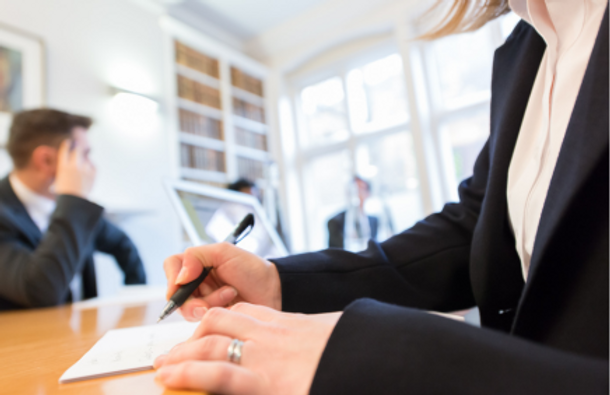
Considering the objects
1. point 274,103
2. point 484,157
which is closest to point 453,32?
point 484,157

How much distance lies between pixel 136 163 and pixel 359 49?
271 centimetres

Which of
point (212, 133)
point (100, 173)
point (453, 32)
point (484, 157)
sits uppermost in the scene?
point (212, 133)

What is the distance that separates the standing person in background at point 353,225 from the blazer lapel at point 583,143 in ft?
3.86

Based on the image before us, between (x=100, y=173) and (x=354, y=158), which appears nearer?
(x=100, y=173)

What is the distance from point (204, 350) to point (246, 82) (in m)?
4.57

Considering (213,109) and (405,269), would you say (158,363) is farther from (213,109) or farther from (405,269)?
(213,109)

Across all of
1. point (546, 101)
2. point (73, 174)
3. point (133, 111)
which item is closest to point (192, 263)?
point (546, 101)

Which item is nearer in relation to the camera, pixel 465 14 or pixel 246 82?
pixel 465 14

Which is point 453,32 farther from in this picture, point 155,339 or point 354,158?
point 354,158

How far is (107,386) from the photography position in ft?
0.94

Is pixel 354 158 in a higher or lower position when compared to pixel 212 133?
lower

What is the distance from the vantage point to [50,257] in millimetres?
1066

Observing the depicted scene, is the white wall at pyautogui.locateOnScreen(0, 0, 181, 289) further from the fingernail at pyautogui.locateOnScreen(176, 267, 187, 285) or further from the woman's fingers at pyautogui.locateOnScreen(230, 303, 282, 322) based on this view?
the woman's fingers at pyautogui.locateOnScreen(230, 303, 282, 322)

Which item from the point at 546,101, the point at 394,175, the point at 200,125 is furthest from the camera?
the point at 394,175
